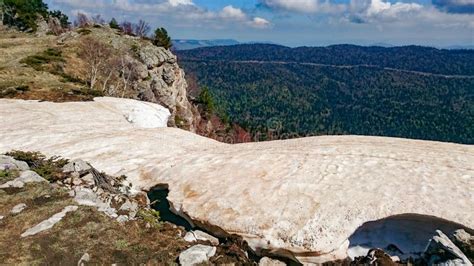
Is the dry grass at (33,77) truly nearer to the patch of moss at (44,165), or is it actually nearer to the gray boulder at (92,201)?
the patch of moss at (44,165)

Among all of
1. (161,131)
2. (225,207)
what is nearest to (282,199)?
(225,207)

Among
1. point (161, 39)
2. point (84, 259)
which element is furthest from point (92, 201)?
point (161, 39)

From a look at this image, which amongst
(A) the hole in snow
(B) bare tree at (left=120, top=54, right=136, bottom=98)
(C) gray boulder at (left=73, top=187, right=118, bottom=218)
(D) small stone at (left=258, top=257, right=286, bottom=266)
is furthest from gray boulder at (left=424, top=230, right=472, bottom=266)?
(B) bare tree at (left=120, top=54, right=136, bottom=98)

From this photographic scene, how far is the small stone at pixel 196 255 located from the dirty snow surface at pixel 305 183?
2218 mm

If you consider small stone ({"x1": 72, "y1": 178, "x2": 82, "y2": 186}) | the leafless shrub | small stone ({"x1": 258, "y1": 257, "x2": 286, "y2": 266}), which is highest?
the leafless shrub

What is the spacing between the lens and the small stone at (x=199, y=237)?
1295 cm

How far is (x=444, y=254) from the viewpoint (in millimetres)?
11195

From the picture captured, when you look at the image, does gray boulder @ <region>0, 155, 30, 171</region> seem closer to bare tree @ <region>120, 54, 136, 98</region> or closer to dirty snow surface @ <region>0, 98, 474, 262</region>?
dirty snow surface @ <region>0, 98, 474, 262</region>

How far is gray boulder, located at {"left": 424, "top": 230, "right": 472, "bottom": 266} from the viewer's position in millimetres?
10836

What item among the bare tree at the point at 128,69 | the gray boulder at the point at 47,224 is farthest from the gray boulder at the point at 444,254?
the bare tree at the point at 128,69

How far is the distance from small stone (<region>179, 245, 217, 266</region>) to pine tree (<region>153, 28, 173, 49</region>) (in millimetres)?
119309

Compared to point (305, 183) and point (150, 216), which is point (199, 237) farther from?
point (305, 183)

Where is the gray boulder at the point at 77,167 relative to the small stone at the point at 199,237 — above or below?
above

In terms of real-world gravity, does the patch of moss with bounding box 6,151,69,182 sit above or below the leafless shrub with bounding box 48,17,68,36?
below
